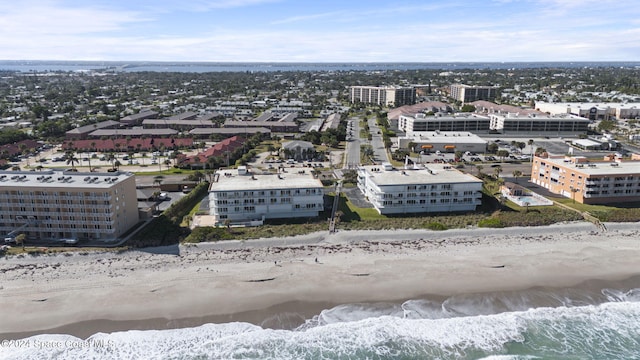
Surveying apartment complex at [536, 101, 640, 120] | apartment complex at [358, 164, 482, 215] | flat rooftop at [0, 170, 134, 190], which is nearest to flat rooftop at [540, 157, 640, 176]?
apartment complex at [358, 164, 482, 215]

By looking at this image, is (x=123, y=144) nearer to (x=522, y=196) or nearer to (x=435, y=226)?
(x=435, y=226)

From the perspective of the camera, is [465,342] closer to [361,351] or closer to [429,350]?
[429,350]

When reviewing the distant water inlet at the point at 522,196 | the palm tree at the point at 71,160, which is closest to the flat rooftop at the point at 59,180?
the palm tree at the point at 71,160

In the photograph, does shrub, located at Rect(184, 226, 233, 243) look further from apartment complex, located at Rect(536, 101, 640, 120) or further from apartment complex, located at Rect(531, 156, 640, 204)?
apartment complex, located at Rect(536, 101, 640, 120)

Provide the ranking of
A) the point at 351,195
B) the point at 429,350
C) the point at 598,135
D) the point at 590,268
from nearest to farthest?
the point at 429,350 < the point at 590,268 < the point at 351,195 < the point at 598,135

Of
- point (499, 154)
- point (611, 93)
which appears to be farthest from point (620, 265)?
point (611, 93)

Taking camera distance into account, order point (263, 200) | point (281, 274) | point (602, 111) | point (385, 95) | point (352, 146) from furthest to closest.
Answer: point (385, 95), point (602, 111), point (352, 146), point (263, 200), point (281, 274)

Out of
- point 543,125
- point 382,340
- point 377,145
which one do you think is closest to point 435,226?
point 382,340
